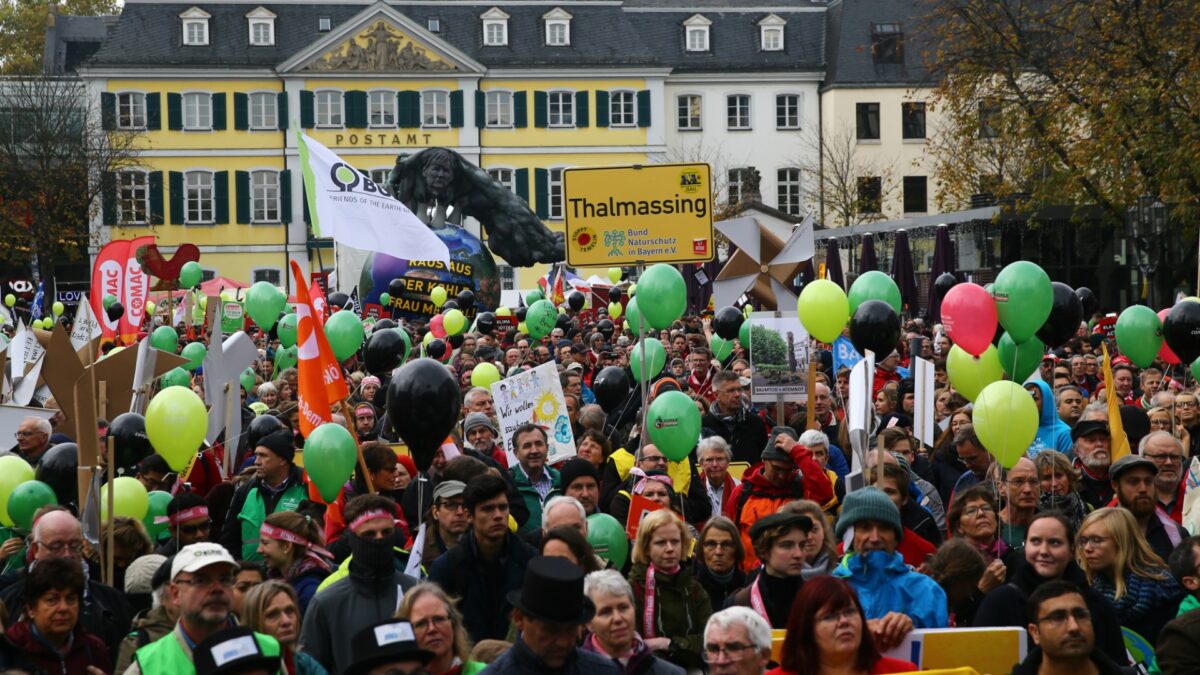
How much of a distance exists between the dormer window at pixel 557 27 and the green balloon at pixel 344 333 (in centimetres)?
5156

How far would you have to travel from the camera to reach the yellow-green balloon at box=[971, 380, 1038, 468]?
820 centimetres

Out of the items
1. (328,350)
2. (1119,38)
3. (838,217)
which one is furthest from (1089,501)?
(838,217)

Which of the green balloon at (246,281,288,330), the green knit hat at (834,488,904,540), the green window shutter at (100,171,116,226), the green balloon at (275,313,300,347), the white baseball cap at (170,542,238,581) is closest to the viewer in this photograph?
the white baseball cap at (170,542,238,581)

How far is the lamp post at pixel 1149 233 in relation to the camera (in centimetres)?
3150

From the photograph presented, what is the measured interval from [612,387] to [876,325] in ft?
9.03

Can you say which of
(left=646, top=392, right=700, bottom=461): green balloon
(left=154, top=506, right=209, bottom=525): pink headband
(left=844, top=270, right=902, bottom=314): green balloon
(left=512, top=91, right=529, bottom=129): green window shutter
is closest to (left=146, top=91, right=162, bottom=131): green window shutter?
(left=512, top=91, right=529, bottom=129): green window shutter

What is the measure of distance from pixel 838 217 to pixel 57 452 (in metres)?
54.9

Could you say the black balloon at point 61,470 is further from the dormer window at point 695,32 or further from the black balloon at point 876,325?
the dormer window at point 695,32

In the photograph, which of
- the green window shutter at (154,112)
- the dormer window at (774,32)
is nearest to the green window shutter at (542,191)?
the dormer window at (774,32)

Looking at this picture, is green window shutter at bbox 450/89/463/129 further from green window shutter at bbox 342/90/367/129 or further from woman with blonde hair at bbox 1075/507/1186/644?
woman with blonde hair at bbox 1075/507/1186/644

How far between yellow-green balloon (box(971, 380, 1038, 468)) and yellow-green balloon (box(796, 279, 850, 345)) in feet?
10.1

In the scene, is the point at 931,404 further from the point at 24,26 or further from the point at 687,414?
the point at 24,26

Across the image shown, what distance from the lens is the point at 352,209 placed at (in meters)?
15.4

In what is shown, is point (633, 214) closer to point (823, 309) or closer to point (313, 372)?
point (823, 309)
